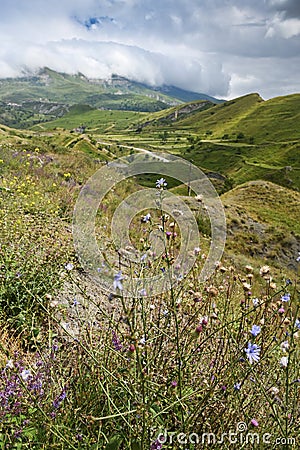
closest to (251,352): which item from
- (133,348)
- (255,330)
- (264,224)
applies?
(255,330)

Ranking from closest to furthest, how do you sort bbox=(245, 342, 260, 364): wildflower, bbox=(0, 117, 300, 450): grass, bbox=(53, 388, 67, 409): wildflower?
1. bbox=(245, 342, 260, 364): wildflower
2. bbox=(0, 117, 300, 450): grass
3. bbox=(53, 388, 67, 409): wildflower

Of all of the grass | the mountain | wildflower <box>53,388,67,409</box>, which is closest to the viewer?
the grass

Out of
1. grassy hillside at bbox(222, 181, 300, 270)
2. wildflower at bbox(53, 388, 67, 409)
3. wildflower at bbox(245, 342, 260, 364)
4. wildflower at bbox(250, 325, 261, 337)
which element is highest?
wildflower at bbox(250, 325, 261, 337)

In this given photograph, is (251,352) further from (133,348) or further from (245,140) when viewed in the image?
(245,140)

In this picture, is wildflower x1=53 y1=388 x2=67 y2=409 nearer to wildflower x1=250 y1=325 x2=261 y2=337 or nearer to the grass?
the grass

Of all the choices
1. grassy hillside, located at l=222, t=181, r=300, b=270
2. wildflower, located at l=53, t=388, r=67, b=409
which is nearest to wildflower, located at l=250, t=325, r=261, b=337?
wildflower, located at l=53, t=388, r=67, b=409

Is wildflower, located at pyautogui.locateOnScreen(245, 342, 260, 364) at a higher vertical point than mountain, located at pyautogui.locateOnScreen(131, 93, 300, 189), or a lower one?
lower

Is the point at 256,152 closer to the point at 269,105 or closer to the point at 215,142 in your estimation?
the point at 215,142

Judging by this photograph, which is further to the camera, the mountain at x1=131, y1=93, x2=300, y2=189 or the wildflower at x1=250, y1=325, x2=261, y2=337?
the mountain at x1=131, y1=93, x2=300, y2=189

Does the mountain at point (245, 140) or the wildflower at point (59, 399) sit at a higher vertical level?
the mountain at point (245, 140)

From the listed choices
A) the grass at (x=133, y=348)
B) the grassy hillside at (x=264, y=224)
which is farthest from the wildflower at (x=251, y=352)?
the grassy hillside at (x=264, y=224)

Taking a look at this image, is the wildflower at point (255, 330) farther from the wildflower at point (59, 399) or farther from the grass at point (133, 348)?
the wildflower at point (59, 399)

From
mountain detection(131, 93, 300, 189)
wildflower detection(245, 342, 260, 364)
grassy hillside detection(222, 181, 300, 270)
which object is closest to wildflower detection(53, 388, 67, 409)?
wildflower detection(245, 342, 260, 364)

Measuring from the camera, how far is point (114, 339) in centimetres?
272
